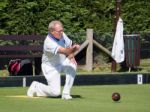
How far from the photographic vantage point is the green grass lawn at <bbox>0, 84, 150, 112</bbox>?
8.97 meters

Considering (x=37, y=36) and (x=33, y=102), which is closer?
(x=33, y=102)

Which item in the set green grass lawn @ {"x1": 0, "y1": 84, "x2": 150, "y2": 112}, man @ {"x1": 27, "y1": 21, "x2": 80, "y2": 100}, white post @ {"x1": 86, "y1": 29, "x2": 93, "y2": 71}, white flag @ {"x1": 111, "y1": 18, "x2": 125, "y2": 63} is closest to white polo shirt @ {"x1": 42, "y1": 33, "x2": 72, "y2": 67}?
man @ {"x1": 27, "y1": 21, "x2": 80, "y2": 100}

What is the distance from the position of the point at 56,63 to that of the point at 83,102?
0.91m

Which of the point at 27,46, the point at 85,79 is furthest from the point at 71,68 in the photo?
the point at 27,46

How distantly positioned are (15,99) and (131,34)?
25.6 feet

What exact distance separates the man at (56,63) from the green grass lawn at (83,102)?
20cm

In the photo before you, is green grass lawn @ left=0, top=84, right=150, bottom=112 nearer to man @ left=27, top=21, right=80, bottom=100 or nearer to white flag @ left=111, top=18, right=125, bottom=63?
man @ left=27, top=21, right=80, bottom=100

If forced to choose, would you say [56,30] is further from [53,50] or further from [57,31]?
[53,50]

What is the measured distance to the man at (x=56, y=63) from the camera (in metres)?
10.3

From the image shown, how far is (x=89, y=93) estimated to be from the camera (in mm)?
11812

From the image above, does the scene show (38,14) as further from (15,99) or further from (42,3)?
(15,99)

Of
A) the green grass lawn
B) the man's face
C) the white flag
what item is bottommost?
the green grass lawn

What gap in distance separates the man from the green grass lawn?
0.66 ft

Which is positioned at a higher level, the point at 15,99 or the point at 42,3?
the point at 42,3
